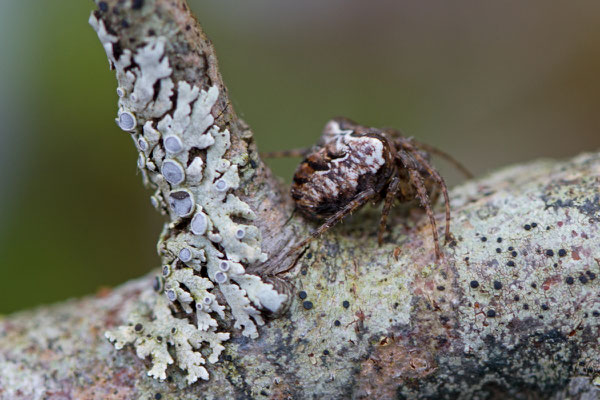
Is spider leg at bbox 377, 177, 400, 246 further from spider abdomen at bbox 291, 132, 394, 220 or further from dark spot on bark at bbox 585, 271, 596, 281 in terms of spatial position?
dark spot on bark at bbox 585, 271, 596, 281

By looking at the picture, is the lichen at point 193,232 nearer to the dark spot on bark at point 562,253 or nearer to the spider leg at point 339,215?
the spider leg at point 339,215

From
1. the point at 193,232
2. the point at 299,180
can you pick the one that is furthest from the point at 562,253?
the point at 193,232

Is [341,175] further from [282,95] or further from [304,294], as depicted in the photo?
[282,95]

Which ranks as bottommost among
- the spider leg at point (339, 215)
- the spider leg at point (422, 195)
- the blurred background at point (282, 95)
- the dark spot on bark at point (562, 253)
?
the spider leg at point (339, 215)

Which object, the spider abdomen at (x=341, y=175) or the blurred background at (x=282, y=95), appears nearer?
the spider abdomen at (x=341, y=175)

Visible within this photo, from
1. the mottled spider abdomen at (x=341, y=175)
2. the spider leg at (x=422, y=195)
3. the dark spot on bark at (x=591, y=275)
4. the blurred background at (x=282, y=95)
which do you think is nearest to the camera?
the dark spot on bark at (x=591, y=275)

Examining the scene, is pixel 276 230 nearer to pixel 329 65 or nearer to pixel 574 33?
pixel 329 65

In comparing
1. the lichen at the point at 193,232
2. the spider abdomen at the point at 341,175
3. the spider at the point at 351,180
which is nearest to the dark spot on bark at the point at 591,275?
the spider at the point at 351,180
